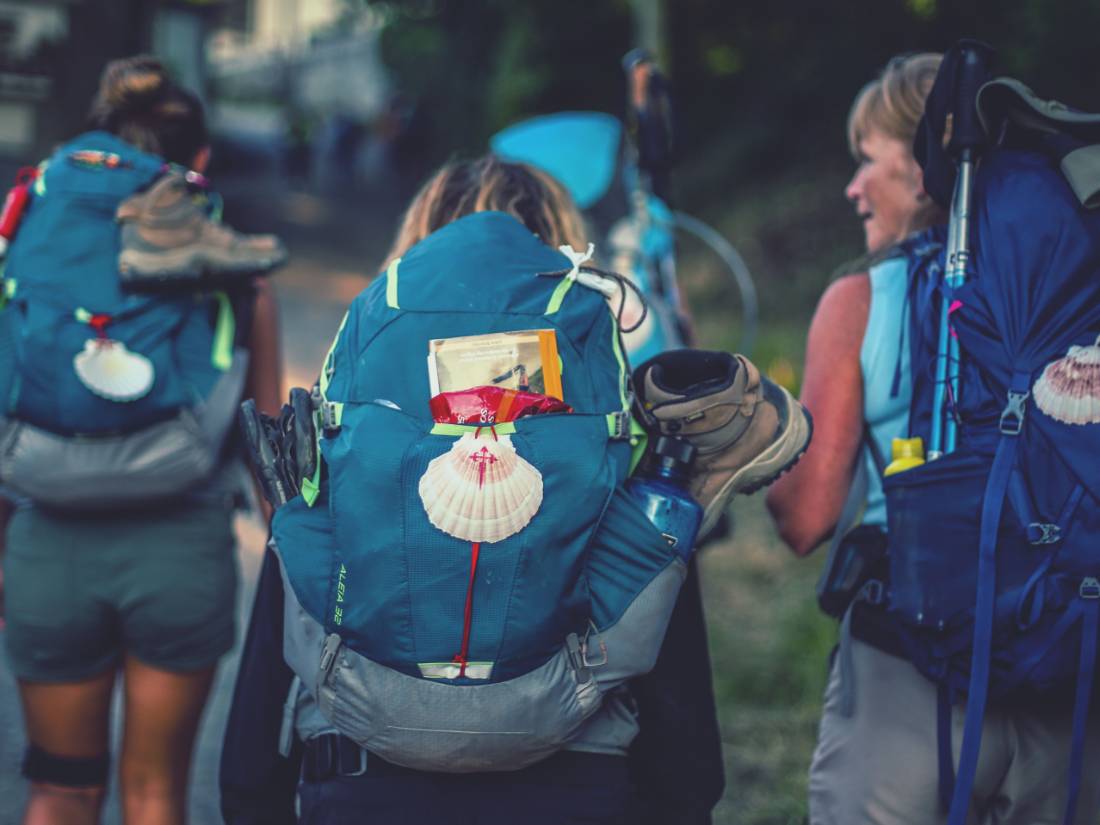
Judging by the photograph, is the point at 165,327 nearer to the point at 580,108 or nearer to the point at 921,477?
the point at 921,477

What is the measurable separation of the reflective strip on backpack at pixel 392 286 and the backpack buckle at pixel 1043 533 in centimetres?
109

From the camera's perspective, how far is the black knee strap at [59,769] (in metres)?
2.70

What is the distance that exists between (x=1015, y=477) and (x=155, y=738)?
189cm

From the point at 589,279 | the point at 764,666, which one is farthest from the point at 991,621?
the point at 764,666

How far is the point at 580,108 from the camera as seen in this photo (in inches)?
656

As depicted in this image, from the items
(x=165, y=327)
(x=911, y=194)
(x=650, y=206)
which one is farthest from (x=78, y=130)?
(x=911, y=194)

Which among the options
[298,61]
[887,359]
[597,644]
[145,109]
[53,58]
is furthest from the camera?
[298,61]

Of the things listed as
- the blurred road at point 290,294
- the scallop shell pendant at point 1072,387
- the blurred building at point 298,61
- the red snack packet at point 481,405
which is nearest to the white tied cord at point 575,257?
the red snack packet at point 481,405

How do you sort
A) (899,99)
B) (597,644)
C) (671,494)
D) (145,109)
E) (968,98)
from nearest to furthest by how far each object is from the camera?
(597,644) → (671,494) → (968,98) → (899,99) → (145,109)

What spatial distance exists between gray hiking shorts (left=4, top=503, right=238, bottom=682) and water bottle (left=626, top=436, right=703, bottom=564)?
1.23 meters

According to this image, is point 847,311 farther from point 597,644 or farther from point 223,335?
point 223,335

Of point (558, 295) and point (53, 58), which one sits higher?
point (53, 58)

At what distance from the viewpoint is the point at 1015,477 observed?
2.02m

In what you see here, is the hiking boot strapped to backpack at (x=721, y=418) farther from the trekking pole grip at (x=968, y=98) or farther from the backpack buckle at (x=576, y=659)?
the trekking pole grip at (x=968, y=98)
